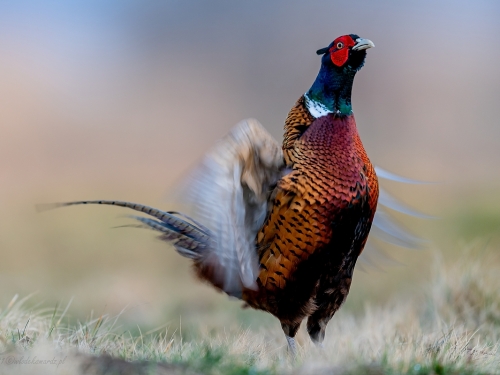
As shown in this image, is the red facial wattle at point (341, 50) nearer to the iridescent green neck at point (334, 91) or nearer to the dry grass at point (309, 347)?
the iridescent green neck at point (334, 91)

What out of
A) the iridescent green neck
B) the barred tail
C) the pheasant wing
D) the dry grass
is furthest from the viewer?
the barred tail

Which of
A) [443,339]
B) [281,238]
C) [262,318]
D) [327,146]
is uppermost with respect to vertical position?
[327,146]

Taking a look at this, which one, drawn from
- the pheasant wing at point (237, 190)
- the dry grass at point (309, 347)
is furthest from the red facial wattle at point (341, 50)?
the dry grass at point (309, 347)

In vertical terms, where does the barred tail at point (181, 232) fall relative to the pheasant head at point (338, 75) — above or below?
below

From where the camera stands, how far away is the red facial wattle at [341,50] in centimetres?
404

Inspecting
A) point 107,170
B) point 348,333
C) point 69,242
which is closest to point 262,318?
point 348,333

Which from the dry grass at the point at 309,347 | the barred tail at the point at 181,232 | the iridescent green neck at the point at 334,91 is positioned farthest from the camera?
the barred tail at the point at 181,232

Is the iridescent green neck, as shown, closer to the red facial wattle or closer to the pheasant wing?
the red facial wattle

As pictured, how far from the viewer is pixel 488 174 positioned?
44.3ft

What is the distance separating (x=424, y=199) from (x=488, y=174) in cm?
280

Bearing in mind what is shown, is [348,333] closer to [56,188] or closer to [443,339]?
[443,339]

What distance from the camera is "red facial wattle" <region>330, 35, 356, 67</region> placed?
404cm

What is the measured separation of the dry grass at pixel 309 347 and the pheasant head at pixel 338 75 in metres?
1.29

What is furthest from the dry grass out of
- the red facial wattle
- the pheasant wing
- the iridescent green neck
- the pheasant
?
the red facial wattle
